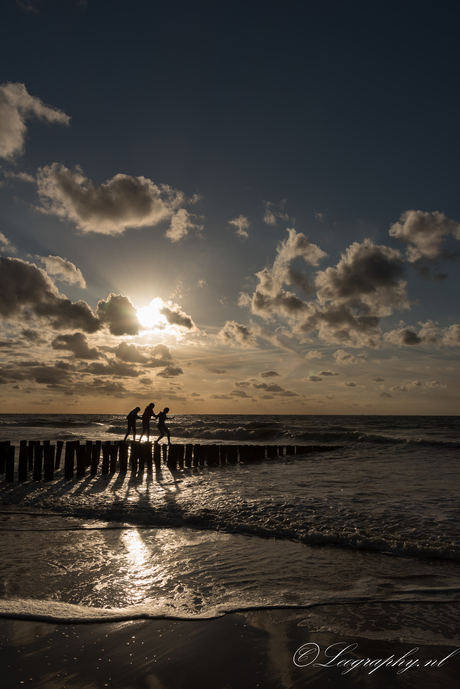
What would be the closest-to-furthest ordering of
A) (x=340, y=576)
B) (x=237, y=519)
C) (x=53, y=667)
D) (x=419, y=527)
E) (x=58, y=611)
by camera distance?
(x=53, y=667)
(x=58, y=611)
(x=340, y=576)
(x=419, y=527)
(x=237, y=519)

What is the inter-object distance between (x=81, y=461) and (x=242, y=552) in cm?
855

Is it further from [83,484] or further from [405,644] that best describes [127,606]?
[83,484]

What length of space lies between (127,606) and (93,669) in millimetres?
1054

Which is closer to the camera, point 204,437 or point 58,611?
point 58,611

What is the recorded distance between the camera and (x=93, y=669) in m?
2.98

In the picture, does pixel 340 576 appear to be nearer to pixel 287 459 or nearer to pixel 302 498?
pixel 302 498

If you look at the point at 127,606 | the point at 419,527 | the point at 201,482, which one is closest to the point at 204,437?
the point at 201,482

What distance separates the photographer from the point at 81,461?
12.8m

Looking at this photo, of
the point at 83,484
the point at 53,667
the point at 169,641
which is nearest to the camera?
the point at 53,667

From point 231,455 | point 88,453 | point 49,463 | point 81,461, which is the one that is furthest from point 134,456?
point 231,455

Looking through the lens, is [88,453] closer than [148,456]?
Yes

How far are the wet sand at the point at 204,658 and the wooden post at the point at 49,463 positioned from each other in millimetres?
9319

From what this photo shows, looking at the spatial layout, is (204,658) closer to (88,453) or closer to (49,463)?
(49,463)

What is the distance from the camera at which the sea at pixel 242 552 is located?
4.02 metres
